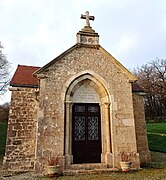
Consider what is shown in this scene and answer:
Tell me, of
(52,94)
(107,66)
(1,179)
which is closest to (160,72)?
(107,66)

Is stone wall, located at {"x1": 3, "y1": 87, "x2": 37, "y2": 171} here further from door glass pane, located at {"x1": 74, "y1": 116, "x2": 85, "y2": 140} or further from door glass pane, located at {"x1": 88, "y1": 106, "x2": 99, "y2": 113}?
door glass pane, located at {"x1": 88, "y1": 106, "x2": 99, "y2": 113}

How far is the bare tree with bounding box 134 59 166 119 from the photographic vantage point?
33688mm

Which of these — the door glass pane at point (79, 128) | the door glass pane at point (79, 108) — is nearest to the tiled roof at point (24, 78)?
the door glass pane at point (79, 108)

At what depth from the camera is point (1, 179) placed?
7098 millimetres

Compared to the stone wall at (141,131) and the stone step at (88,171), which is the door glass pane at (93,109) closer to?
the stone step at (88,171)

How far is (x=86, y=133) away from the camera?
9.02m

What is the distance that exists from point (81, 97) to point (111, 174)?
150 inches

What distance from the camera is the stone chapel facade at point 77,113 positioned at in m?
8.28

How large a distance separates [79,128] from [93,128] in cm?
72

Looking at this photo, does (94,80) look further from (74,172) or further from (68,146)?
(74,172)

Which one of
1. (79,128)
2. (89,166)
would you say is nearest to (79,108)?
(79,128)

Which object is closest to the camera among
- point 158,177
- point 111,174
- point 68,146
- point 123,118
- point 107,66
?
point 158,177

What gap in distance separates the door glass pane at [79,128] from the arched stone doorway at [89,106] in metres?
0.07

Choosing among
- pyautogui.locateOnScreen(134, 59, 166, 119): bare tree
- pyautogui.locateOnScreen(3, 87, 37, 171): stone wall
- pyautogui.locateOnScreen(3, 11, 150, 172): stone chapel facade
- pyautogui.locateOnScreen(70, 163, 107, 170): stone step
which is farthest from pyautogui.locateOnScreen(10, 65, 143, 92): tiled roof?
pyautogui.locateOnScreen(134, 59, 166, 119): bare tree
